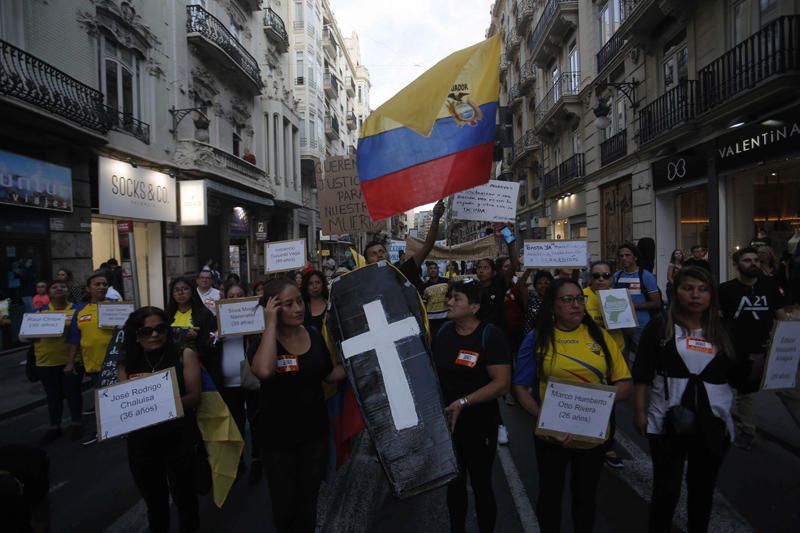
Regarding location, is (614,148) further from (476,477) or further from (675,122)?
(476,477)

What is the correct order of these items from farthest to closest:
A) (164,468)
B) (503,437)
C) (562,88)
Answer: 1. (562,88)
2. (503,437)
3. (164,468)

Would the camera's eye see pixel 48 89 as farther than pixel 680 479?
Yes

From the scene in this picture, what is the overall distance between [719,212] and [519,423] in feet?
30.5

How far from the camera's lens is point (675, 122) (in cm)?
1228

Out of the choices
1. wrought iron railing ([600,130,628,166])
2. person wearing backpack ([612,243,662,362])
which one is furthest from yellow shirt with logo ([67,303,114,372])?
wrought iron railing ([600,130,628,166])

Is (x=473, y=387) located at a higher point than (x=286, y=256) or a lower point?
lower

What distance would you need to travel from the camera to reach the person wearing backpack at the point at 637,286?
17.0ft

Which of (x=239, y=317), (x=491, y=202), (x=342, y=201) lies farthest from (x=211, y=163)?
(x=239, y=317)

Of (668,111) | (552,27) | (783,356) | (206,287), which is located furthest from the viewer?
(552,27)

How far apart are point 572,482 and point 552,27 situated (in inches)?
909

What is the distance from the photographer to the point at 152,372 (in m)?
2.85

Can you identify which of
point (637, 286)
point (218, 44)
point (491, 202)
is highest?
point (218, 44)

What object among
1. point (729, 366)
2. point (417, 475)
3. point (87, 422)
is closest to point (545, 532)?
point (417, 475)

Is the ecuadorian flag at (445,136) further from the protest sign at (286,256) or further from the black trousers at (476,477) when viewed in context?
the protest sign at (286,256)
